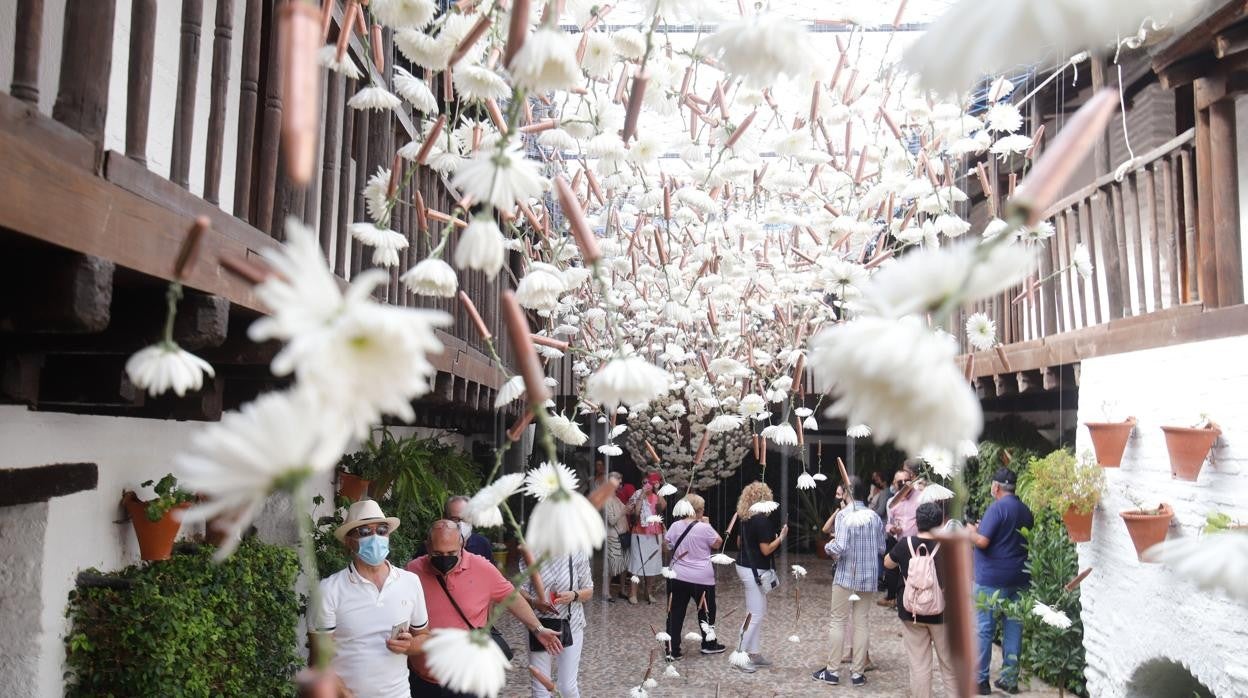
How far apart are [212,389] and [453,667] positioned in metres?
2.79

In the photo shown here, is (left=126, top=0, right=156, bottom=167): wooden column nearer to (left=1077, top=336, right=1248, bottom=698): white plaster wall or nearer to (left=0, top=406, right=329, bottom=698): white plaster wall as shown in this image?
(left=0, top=406, right=329, bottom=698): white plaster wall

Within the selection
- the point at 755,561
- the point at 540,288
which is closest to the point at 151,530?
the point at 540,288

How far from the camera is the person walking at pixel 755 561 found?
286 inches

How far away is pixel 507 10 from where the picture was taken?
6.94ft

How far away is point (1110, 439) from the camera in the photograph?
5.46m

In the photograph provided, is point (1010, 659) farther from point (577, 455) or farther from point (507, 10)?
point (577, 455)

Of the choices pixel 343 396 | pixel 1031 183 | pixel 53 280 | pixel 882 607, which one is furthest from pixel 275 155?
pixel 882 607

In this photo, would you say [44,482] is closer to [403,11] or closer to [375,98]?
[375,98]

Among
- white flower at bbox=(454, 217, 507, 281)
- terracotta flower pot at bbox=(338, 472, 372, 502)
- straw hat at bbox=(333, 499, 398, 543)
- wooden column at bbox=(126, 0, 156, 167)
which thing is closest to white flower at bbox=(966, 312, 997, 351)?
straw hat at bbox=(333, 499, 398, 543)

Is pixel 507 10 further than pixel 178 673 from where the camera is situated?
No

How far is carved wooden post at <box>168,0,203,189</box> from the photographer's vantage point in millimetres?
2424

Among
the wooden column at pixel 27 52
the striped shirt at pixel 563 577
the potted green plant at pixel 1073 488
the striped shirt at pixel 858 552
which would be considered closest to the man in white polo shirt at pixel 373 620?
the striped shirt at pixel 563 577

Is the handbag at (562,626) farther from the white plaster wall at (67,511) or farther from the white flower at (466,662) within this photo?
the white flower at (466,662)

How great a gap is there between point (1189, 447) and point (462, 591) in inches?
138
